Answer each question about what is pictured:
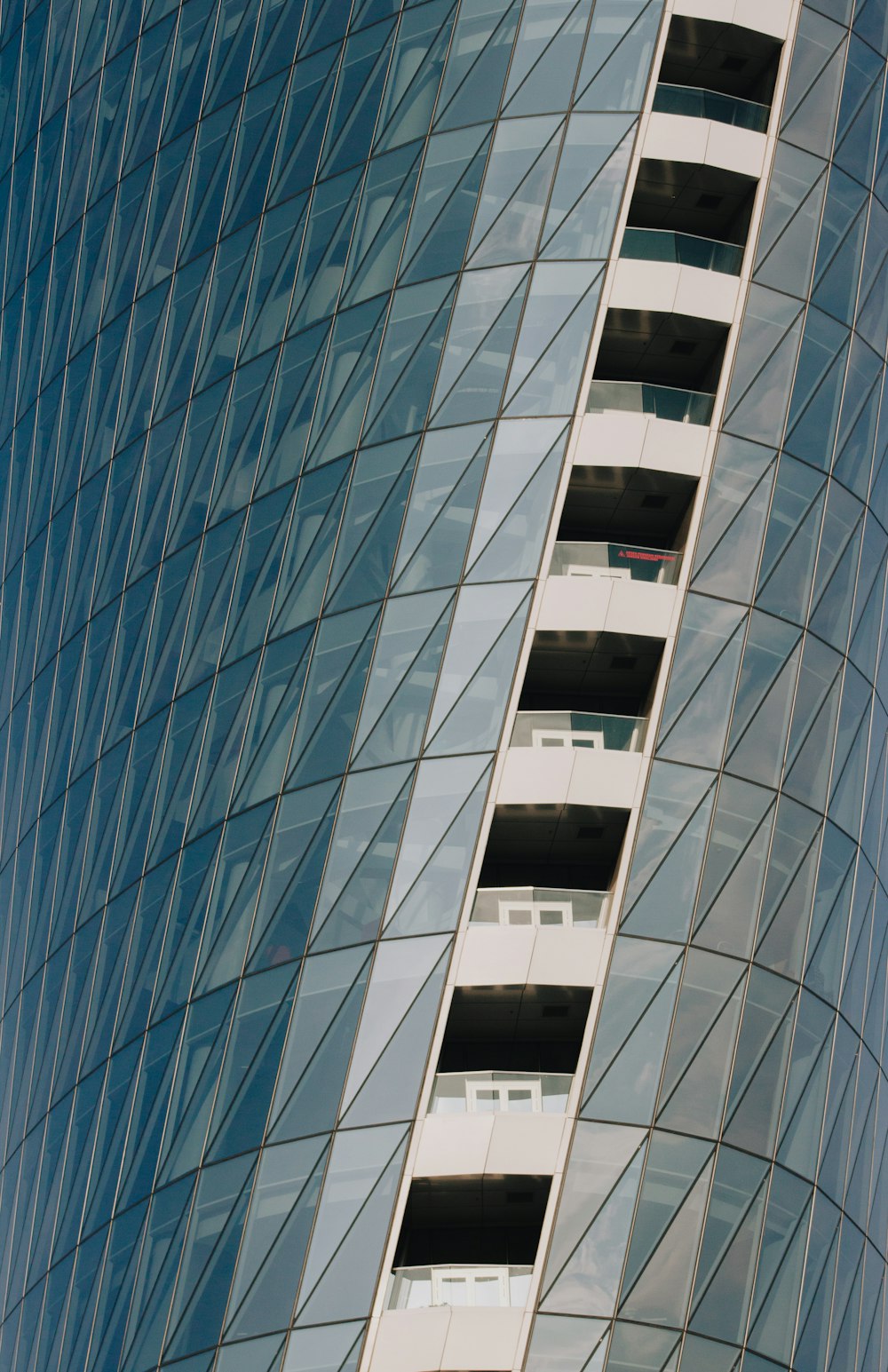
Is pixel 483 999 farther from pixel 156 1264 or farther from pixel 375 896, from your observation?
pixel 156 1264

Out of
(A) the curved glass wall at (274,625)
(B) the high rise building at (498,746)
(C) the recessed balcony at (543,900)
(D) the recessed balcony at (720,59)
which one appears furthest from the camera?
(D) the recessed balcony at (720,59)

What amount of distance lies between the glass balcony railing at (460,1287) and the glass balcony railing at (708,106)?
95.2 ft

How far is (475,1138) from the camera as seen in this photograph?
1890 inches

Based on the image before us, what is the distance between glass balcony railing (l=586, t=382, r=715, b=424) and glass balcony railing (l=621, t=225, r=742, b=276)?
3.32 metres

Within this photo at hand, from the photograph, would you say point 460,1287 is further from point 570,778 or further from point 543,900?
point 570,778

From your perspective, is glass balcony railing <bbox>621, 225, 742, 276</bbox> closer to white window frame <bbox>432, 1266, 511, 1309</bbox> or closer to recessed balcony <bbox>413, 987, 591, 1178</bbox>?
recessed balcony <bbox>413, 987, 591, 1178</bbox>

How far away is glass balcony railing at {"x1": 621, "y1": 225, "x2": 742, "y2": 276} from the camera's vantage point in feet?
183

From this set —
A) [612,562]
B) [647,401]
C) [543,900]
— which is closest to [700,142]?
[647,401]

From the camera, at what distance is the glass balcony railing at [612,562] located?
5344 centimetres

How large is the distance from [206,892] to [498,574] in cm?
1184

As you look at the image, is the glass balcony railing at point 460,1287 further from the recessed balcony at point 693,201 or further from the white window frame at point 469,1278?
the recessed balcony at point 693,201

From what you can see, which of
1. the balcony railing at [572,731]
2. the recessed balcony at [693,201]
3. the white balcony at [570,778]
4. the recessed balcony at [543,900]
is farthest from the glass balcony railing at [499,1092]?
the recessed balcony at [693,201]

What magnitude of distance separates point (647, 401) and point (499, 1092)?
681 inches

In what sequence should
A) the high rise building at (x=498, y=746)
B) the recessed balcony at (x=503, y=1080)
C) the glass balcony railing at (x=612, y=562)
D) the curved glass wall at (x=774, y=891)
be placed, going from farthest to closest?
1. the glass balcony railing at (x=612, y=562)
2. the high rise building at (x=498, y=746)
3. the curved glass wall at (x=774, y=891)
4. the recessed balcony at (x=503, y=1080)
